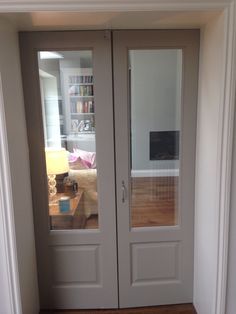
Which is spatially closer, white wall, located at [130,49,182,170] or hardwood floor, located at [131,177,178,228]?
white wall, located at [130,49,182,170]

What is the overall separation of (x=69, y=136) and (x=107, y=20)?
85 centimetres

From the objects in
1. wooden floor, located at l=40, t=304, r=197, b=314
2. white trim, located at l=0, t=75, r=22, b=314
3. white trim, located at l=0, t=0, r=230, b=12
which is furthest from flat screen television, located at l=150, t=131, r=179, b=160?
wooden floor, located at l=40, t=304, r=197, b=314

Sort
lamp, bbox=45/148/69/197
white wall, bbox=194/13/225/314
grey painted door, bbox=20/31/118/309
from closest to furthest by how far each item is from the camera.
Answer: white wall, bbox=194/13/225/314
grey painted door, bbox=20/31/118/309
lamp, bbox=45/148/69/197

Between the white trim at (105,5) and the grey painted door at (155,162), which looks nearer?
the white trim at (105,5)

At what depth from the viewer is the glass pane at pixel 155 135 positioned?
199cm

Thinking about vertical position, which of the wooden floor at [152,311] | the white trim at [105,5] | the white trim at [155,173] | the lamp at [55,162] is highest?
the white trim at [105,5]

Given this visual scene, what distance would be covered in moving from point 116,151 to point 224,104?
814mm

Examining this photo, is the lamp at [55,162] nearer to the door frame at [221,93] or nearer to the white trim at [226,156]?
the door frame at [221,93]

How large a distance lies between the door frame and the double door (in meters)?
0.44

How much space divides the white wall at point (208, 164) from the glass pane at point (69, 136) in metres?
0.78

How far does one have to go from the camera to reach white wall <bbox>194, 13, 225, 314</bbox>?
65.5 inches

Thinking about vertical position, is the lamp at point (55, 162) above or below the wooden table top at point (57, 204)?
above

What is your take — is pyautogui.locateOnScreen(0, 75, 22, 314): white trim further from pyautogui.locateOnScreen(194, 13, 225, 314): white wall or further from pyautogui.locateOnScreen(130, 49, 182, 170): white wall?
pyautogui.locateOnScreen(194, 13, 225, 314): white wall

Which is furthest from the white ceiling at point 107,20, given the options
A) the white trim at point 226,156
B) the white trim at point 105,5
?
the white trim at point 226,156
